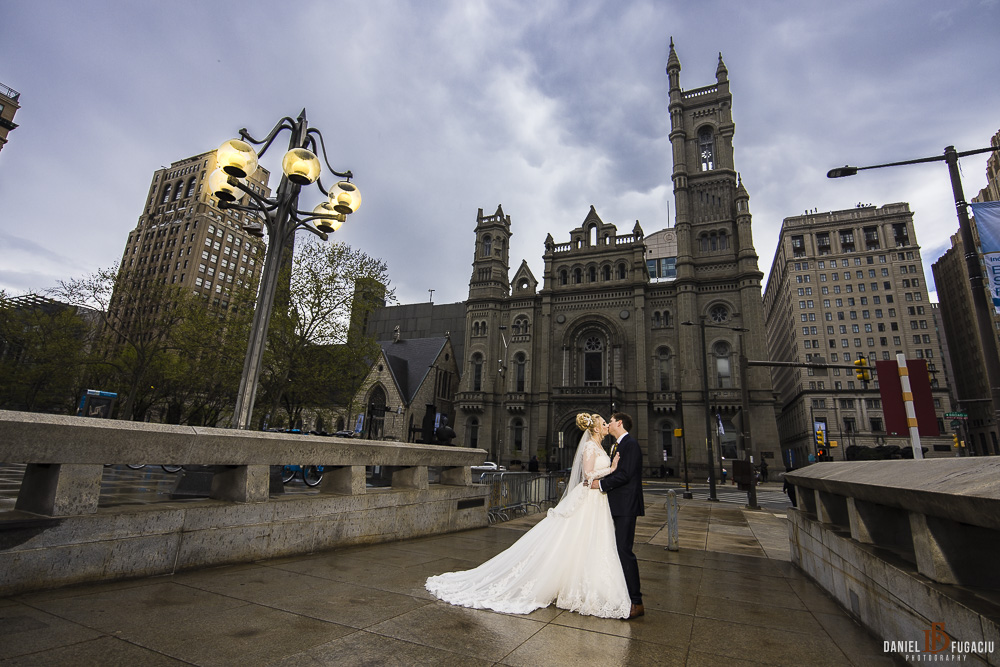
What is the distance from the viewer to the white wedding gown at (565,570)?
4445 mm

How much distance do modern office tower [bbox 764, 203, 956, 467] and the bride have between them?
80515mm

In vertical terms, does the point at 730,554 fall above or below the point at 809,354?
below

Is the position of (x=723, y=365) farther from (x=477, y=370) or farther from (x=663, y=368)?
(x=477, y=370)

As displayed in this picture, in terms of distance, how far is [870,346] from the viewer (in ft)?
263

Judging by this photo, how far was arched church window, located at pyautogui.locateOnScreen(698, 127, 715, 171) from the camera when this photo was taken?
50281 mm

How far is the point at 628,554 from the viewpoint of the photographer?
14.8 feet

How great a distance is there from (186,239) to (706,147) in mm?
75553

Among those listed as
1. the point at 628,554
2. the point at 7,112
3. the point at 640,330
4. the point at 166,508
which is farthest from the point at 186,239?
the point at 628,554

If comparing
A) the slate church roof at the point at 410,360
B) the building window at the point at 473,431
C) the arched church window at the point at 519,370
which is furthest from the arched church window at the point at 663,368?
the slate church roof at the point at 410,360

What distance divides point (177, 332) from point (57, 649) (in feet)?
87.5

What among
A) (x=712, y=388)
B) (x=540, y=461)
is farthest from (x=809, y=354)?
(x=540, y=461)

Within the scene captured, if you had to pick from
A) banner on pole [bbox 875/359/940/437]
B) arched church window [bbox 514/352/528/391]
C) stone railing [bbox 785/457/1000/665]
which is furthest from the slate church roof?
stone railing [bbox 785/457/1000/665]

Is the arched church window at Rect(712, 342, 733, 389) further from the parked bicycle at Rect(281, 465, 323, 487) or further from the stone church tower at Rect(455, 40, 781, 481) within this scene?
the parked bicycle at Rect(281, 465, 323, 487)

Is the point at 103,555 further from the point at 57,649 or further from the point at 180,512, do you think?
the point at 57,649
